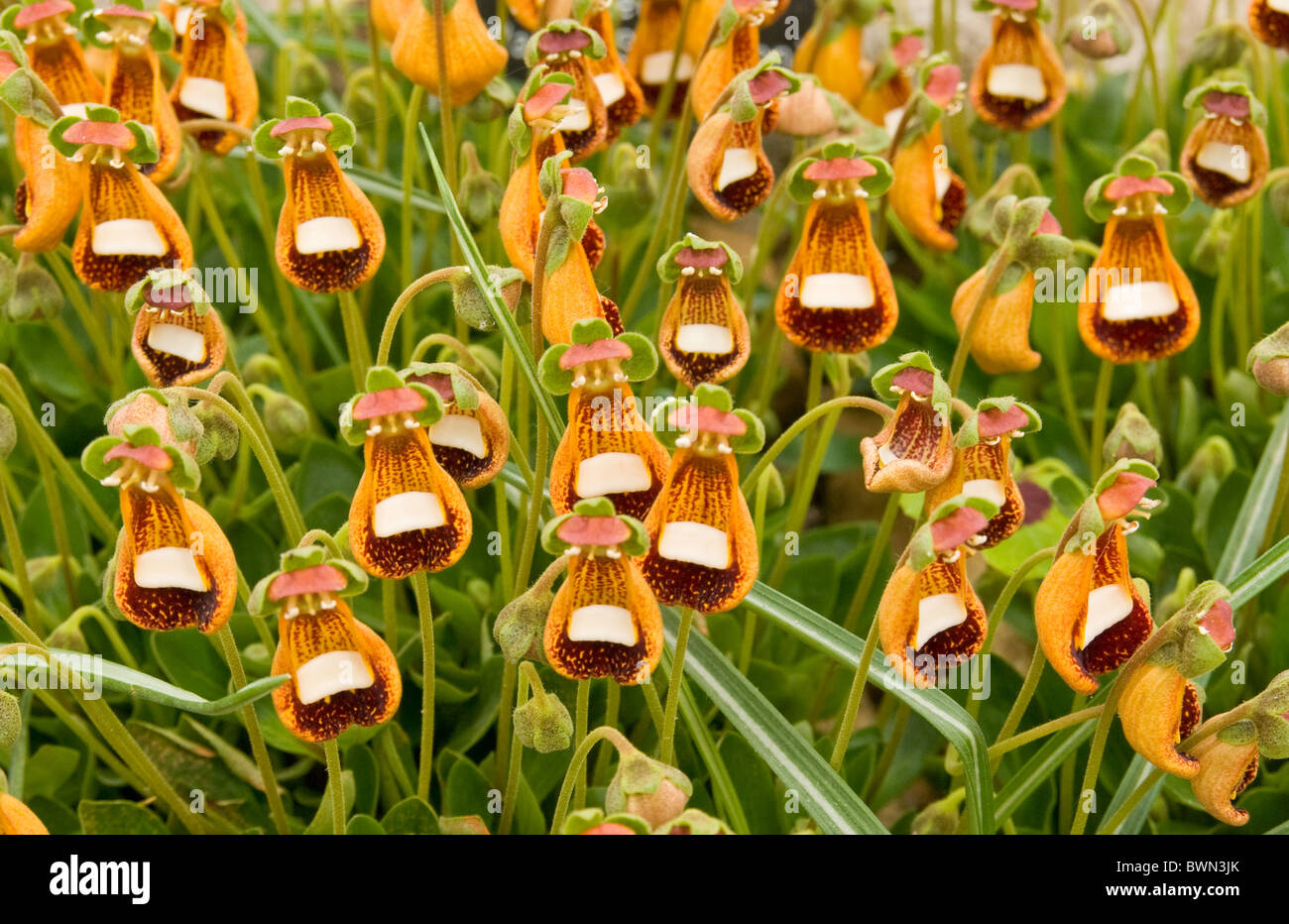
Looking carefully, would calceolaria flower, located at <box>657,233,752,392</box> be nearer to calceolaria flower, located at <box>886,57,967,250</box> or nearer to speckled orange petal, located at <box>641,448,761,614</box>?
speckled orange petal, located at <box>641,448,761,614</box>

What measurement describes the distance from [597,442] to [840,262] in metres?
0.32

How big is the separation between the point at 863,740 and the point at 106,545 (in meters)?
0.83

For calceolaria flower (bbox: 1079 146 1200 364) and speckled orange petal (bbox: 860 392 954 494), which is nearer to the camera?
speckled orange petal (bbox: 860 392 954 494)

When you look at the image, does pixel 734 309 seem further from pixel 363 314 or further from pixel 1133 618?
pixel 363 314

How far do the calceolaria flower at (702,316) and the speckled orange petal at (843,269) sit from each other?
6 centimetres

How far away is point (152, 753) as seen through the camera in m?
1.28

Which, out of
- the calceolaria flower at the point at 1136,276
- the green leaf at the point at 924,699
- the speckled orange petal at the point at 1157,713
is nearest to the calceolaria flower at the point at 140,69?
the green leaf at the point at 924,699

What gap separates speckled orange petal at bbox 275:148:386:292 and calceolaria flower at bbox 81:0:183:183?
0.21 m

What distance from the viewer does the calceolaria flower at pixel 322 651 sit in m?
0.89

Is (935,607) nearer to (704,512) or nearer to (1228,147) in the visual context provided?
(704,512)

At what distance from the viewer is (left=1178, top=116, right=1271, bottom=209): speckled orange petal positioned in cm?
139

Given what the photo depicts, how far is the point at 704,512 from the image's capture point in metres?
0.92

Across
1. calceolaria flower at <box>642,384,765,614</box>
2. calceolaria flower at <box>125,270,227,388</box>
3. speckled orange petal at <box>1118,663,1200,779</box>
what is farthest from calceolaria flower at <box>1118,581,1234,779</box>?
calceolaria flower at <box>125,270,227,388</box>

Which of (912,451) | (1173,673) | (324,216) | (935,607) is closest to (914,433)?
(912,451)
